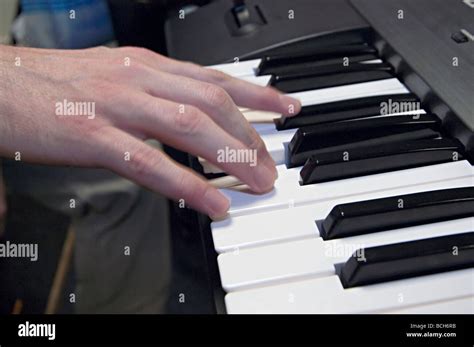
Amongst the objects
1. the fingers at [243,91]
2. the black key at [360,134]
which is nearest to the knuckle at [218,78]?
the fingers at [243,91]

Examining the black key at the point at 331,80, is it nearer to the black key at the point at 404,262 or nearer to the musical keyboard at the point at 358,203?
the musical keyboard at the point at 358,203

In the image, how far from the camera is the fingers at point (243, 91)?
2.06 ft

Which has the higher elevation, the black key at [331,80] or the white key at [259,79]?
the white key at [259,79]

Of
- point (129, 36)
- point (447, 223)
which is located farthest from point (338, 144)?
point (129, 36)

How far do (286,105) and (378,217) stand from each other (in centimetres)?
19

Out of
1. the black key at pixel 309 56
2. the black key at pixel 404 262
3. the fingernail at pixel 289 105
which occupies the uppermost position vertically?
the black key at pixel 309 56

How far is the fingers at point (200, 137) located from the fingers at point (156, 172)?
22 millimetres

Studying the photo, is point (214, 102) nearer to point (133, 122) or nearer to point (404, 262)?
point (133, 122)

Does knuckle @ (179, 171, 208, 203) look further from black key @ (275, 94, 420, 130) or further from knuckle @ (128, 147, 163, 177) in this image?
black key @ (275, 94, 420, 130)

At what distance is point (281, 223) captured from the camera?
1.64 feet

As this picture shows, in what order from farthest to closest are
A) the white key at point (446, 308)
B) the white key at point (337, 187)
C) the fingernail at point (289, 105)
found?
the fingernail at point (289, 105), the white key at point (337, 187), the white key at point (446, 308)

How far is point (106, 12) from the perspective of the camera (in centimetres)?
101

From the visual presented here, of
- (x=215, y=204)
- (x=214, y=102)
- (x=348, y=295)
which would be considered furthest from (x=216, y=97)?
(x=348, y=295)
